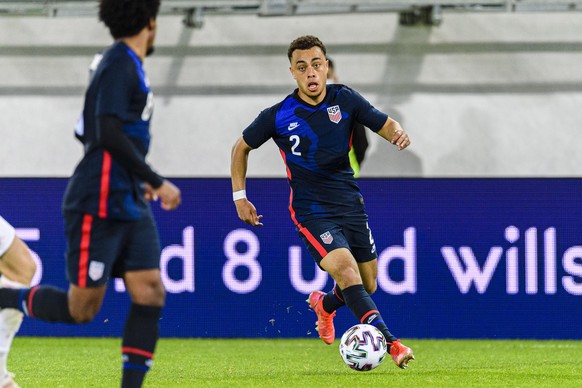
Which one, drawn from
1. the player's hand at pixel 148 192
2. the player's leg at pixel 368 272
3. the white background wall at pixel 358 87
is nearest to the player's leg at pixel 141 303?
the player's hand at pixel 148 192

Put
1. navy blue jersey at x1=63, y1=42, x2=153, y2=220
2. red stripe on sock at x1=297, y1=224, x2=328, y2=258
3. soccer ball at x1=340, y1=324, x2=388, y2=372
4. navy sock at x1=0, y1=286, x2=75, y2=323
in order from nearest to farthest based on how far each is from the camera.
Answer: navy blue jersey at x1=63, y1=42, x2=153, y2=220 → navy sock at x1=0, y1=286, x2=75, y2=323 → soccer ball at x1=340, y1=324, x2=388, y2=372 → red stripe on sock at x1=297, y1=224, x2=328, y2=258

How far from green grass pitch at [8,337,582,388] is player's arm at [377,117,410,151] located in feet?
4.57

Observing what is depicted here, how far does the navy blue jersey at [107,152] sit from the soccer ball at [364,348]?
2.03 meters

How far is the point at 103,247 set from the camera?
17.2ft

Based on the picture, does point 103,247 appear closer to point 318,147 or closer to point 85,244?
point 85,244

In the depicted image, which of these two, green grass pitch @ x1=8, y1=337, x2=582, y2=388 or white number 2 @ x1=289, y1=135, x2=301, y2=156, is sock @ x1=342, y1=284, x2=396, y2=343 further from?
white number 2 @ x1=289, y1=135, x2=301, y2=156

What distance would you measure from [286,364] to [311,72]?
2.05 m

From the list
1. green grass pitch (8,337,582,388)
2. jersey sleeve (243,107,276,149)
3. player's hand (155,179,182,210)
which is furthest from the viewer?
jersey sleeve (243,107,276,149)

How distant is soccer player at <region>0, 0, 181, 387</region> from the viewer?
520 centimetres

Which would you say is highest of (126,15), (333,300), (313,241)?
(126,15)

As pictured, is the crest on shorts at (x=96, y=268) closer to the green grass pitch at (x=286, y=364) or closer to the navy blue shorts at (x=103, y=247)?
the navy blue shorts at (x=103, y=247)

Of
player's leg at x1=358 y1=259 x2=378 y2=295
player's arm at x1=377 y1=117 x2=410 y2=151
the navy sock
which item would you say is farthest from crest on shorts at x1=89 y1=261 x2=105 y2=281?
player's leg at x1=358 y1=259 x2=378 y2=295

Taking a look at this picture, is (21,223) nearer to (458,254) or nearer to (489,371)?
(458,254)

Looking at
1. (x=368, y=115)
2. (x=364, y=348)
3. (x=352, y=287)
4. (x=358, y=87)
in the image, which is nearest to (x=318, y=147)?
(x=368, y=115)
